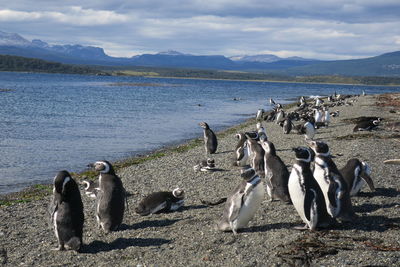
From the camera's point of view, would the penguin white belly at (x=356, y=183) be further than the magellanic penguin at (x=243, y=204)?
Yes

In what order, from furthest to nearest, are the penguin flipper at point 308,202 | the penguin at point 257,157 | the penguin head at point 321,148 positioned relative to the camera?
the penguin at point 257,157
the penguin head at point 321,148
the penguin flipper at point 308,202

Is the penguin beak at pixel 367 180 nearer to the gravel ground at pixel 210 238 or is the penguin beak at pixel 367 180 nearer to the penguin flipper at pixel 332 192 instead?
the gravel ground at pixel 210 238

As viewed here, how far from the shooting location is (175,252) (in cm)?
731

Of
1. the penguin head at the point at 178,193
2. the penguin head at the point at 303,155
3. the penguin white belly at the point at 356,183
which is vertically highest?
the penguin head at the point at 303,155

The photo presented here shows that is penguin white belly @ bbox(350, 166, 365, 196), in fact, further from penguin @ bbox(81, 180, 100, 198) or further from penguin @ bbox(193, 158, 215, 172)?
penguin @ bbox(81, 180, 100, 198)

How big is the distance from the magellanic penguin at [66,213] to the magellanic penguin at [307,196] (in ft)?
11.5

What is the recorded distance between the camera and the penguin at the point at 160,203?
966cm

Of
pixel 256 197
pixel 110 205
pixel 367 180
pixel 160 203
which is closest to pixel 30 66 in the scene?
pixel 160 203

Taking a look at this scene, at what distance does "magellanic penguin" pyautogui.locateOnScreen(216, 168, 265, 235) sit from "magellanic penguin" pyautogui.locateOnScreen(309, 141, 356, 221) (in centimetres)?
110

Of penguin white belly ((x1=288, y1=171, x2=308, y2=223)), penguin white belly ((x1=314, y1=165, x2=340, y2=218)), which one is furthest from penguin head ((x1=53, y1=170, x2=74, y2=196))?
penguin white belly ((x1=314, y1=165, x2=340, y2=218))

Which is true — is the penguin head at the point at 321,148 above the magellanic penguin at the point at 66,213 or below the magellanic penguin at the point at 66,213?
above

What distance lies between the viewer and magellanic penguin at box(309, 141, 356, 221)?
25.8 ft

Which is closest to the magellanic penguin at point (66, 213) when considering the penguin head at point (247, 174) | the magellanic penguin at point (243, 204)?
the magellanic penguin at point (243, 204)

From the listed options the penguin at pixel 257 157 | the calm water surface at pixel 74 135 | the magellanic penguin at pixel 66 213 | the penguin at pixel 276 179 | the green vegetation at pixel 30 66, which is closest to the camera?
the magellanic penguin at pixel 66 213
